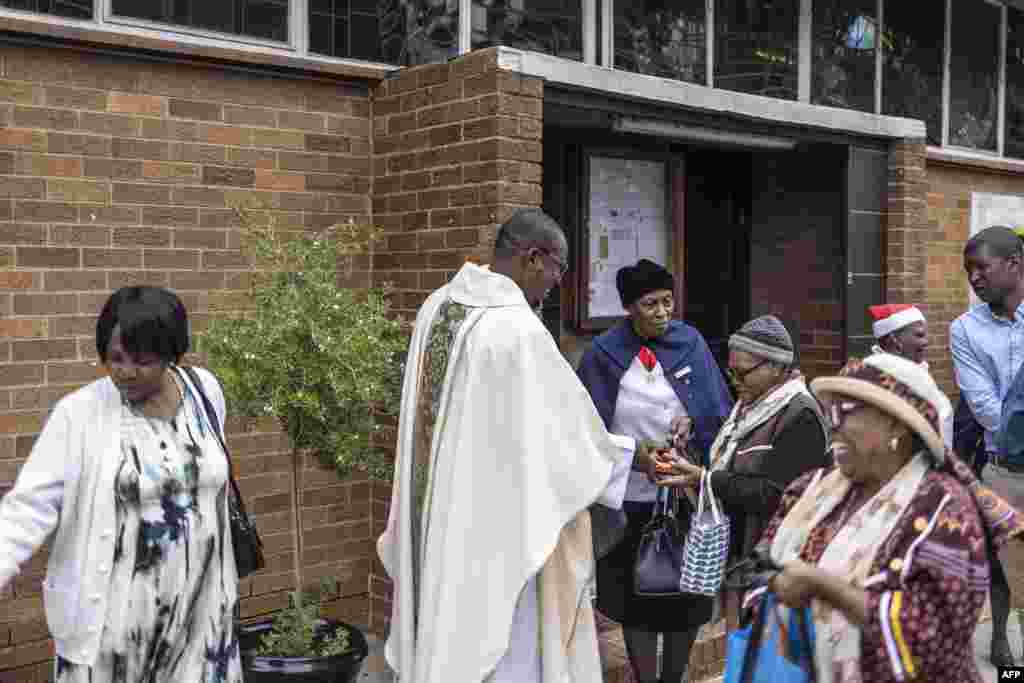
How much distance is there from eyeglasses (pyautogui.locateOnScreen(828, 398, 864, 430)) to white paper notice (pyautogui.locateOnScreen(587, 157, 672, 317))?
12.4 ft

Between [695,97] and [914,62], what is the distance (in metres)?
3.06

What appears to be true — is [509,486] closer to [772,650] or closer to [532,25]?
[772,650]

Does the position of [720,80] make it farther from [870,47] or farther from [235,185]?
[235,185]

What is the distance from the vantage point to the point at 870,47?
303 inches

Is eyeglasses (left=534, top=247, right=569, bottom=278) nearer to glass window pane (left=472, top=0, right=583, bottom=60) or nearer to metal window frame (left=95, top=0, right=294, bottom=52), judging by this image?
glass window pane (left=472, top=0, right=583, bottom=60)

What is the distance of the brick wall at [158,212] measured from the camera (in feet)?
15.0

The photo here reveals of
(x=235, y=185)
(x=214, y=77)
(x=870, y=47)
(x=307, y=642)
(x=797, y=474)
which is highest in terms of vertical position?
(x=870, y=47)

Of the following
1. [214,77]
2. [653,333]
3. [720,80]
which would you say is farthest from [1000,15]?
[214,77]

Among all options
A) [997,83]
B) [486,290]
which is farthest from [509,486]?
[997,83]

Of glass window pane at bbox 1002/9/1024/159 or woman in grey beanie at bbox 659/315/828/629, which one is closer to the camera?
woman in grey beanie at bbox 659/315/828/629


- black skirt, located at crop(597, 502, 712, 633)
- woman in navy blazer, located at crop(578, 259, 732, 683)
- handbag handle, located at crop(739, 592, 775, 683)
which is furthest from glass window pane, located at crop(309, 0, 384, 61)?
handbag handle, located at crop(739, 592, 775, 683)

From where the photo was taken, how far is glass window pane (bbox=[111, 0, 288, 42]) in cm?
493

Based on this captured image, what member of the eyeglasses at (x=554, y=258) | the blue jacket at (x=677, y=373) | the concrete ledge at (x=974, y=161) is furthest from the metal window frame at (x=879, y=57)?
the eyeglasses at (x=554, y=258)

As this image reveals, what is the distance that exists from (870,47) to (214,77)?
4.69 m
